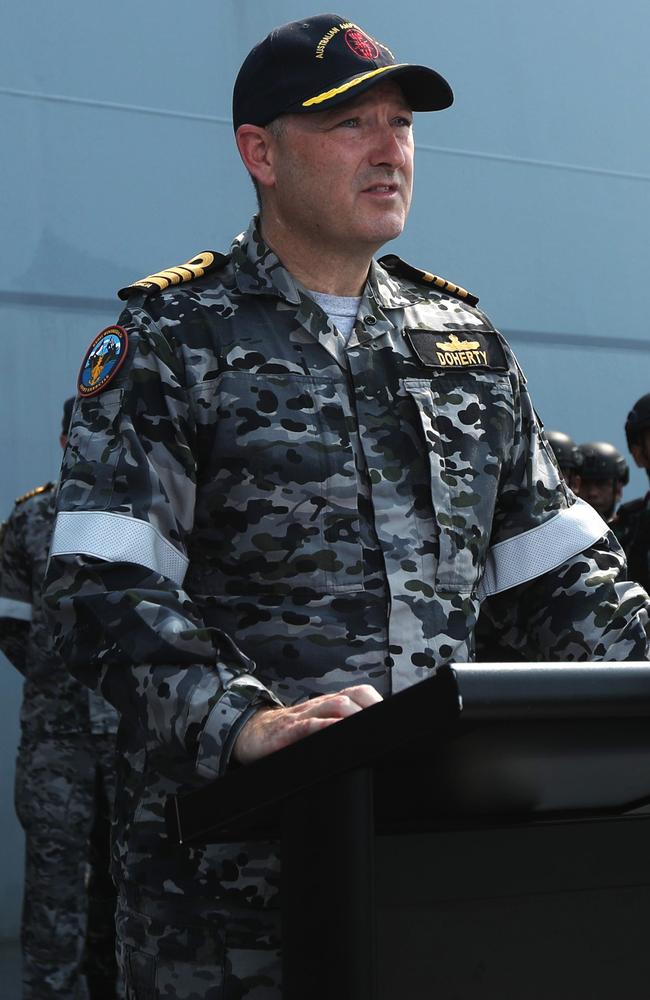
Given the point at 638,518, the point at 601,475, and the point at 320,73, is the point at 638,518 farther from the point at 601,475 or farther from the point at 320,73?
the point at 320,73

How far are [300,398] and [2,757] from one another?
3709 millimetres

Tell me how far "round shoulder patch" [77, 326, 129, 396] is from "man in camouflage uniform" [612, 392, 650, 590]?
9.27ft

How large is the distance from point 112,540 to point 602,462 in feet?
14.0

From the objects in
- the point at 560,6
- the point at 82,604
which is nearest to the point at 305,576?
the point at 82,604

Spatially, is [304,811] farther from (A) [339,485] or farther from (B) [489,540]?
(B) [489,540]

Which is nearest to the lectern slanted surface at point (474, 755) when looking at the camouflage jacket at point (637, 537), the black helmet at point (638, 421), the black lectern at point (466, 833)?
the black lectern at point (466, 833)

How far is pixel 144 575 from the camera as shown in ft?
4.64

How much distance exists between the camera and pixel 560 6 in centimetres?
621

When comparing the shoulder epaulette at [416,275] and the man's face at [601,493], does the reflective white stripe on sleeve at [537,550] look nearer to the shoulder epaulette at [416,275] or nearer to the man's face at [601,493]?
the shoulder epaulette at [416,275]

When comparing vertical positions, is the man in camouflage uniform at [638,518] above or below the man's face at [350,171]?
below

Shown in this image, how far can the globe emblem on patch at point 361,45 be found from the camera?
1.65 meters

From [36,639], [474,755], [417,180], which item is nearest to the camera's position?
[474,755]

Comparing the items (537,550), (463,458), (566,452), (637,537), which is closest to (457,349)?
(463,458)

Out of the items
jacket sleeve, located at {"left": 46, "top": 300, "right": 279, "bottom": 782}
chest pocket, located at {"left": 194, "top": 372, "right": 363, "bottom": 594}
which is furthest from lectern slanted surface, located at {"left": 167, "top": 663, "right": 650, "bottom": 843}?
chest pocket, located at {"left": 194, "top": 372, "right": 363, "bottom": 594}
